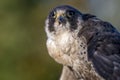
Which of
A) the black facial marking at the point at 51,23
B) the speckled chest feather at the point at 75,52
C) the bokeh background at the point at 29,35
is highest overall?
the black facial marking at the point at 51,23

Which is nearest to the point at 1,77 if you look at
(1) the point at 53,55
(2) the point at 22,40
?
(2) the point at 22,40

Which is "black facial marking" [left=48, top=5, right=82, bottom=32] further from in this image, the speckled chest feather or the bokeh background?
the bokeh background

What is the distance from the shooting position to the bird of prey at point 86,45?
37.2ft

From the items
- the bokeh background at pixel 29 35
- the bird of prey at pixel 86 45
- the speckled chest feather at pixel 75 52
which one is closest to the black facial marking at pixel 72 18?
the bird of prey at pixel 86 45

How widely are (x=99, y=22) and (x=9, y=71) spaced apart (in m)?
13.0

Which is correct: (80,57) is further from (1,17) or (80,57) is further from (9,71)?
(1,17)

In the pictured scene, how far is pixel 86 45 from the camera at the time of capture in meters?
11.4

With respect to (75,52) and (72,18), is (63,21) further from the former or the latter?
(75,52)

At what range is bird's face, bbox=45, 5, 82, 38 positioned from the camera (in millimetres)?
11352

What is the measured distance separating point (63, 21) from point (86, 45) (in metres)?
0.45

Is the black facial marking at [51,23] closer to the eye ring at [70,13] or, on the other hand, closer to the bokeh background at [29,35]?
the eye ring at [70,13]

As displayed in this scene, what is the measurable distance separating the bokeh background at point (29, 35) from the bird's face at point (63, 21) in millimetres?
10792

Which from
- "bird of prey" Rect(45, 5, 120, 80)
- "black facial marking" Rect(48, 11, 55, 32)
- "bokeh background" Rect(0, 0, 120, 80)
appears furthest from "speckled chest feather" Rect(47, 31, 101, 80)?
"bokeh background" Rect(0, 0, 120, 80)

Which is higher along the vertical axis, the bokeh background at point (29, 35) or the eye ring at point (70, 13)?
the eye ring at point (70, 13)
